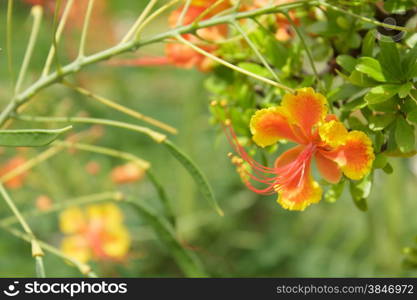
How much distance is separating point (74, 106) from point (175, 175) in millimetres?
324

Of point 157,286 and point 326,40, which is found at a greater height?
point 326,40

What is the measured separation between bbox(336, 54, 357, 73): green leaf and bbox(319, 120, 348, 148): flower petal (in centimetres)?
6

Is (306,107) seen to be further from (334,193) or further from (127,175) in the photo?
(127,175)

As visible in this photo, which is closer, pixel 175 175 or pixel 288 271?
pixel 288 271

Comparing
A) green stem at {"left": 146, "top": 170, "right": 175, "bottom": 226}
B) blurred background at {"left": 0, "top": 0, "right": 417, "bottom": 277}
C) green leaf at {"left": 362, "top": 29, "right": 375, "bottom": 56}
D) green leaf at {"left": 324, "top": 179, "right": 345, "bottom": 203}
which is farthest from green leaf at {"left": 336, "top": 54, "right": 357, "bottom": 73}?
blurred background at {"left": 0, "top": 0, "right": 417, "bottom": 277}

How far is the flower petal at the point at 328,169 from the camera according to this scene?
1.91 feet

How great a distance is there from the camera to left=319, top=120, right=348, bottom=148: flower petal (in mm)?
540

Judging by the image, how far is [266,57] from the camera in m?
0.66

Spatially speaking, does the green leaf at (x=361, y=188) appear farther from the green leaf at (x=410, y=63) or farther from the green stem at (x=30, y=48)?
the green stem at (x=30, y=48)

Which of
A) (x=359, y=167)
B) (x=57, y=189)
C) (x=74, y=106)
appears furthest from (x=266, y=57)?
(x=74, y=106)

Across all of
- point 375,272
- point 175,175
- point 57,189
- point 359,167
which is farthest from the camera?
point 175,175

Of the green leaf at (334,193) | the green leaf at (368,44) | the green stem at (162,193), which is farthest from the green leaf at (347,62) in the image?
the green stem at (162,193)

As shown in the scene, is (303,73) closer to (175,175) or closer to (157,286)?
(157,286)

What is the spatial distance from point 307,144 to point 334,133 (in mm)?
48
